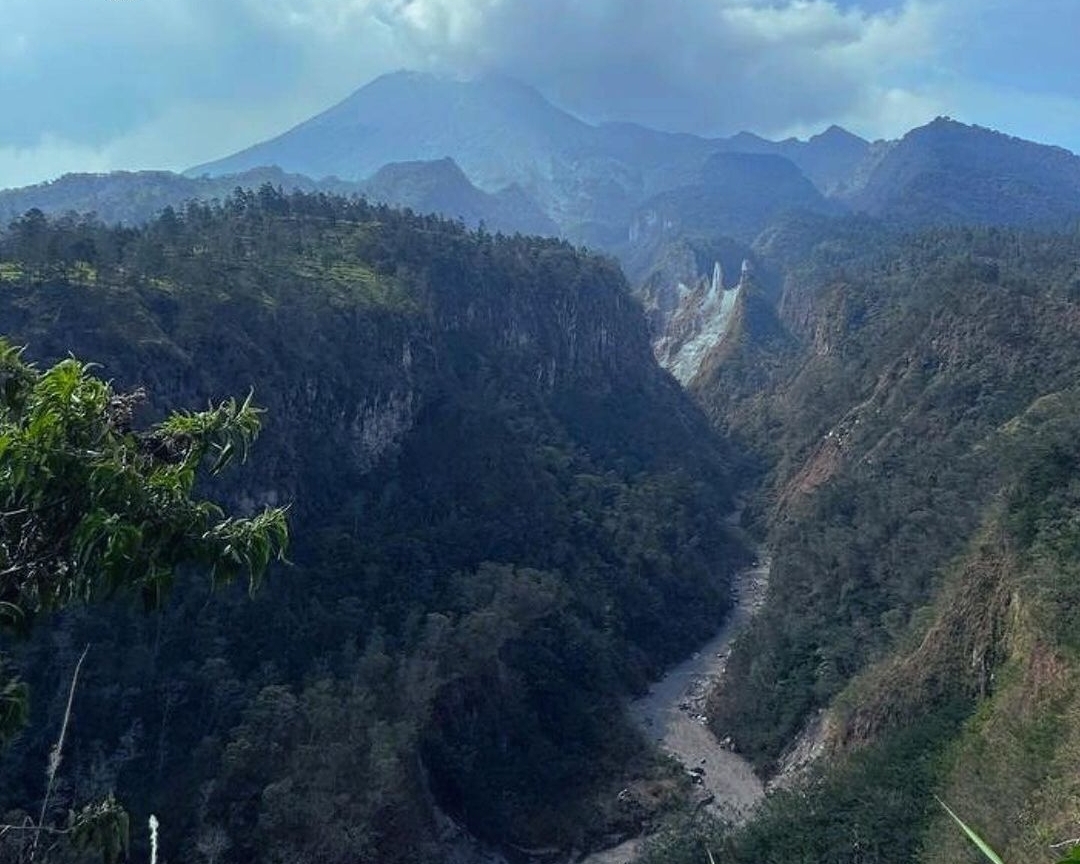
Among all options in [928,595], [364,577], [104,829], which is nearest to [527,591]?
[364,577]

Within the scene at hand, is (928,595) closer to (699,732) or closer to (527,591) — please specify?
(699,732)

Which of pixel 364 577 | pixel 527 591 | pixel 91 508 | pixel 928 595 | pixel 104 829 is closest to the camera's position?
pixel 91 508

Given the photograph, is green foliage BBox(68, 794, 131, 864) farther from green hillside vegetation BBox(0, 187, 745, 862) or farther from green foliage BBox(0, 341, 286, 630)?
green hillside vegetation BBox(0, 187, 745, 862)

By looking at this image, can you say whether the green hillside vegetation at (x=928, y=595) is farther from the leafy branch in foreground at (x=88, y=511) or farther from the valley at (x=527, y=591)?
the leafy branch in foreground at (x=88, y=511)

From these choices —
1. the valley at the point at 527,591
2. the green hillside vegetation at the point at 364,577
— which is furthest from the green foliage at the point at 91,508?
the green hillside vegetation at the point at 364,577

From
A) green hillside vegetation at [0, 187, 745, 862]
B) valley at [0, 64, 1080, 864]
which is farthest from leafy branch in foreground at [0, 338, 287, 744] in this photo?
green hillside vegetation at [0, 187, 745, 862]

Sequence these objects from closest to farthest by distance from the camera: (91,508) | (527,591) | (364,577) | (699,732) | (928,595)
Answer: (91,508)
(928,595)
(699,732)
(364,577)
(527,591)
